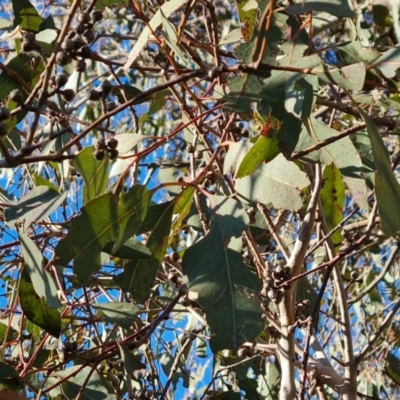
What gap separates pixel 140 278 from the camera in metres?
1.23

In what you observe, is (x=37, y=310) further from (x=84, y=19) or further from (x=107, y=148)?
(x=84, y=19)

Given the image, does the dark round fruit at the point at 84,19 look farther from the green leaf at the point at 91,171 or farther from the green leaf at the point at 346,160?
the green leaf at the point at 346,160

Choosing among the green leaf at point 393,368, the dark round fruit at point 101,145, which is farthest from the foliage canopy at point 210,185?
the green leaf at point 393,368

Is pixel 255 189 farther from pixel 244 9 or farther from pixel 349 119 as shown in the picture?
pixel 349 119

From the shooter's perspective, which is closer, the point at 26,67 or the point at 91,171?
the point at 91,171

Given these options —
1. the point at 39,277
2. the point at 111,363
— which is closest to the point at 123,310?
the point at 111,363

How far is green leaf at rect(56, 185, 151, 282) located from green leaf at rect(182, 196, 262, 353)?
10cm

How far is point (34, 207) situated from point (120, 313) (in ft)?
1.04

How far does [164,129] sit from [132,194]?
3412 millimetres

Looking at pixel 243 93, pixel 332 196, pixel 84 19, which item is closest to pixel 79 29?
pixel 84 19

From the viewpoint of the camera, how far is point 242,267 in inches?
44.2

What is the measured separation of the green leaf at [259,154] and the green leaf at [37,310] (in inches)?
15.2

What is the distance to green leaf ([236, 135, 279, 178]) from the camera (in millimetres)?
1179

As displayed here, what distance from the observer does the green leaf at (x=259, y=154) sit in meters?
1.18
